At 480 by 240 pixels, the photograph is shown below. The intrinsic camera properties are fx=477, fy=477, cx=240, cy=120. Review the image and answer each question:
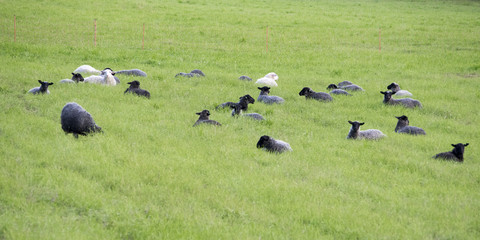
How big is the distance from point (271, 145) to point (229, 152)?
1.01 m

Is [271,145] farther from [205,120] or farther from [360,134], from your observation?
[360,134]

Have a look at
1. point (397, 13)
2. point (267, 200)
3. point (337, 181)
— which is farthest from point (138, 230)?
point (397, 13)

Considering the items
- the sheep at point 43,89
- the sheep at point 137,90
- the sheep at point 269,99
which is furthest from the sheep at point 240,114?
the sheep at point 43,89

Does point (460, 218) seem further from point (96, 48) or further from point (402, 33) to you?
point (402, 33)

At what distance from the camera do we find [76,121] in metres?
10.7

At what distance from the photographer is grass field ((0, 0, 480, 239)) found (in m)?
7.13

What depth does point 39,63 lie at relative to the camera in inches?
800

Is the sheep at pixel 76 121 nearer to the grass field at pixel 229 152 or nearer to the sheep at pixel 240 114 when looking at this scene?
the grass field at pixel 229 152

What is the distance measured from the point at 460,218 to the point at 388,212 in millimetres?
1090

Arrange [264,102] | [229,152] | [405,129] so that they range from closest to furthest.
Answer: [229,152] < [405,129] < [264,102]

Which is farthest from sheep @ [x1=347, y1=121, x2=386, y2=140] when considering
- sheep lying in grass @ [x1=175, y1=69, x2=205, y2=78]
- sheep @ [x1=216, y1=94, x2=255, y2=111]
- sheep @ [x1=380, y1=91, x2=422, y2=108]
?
→ sheep lying in grass @ [x1=175, y1=69, x2=205, y2=78]

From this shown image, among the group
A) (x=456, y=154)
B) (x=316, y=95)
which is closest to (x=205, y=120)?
(x=316, y=95)

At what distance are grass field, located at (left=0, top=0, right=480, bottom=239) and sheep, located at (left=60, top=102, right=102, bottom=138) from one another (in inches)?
9.8

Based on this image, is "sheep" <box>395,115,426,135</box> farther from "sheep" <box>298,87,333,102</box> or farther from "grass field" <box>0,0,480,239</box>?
"sheep" <box>298,87,333,102</box>
